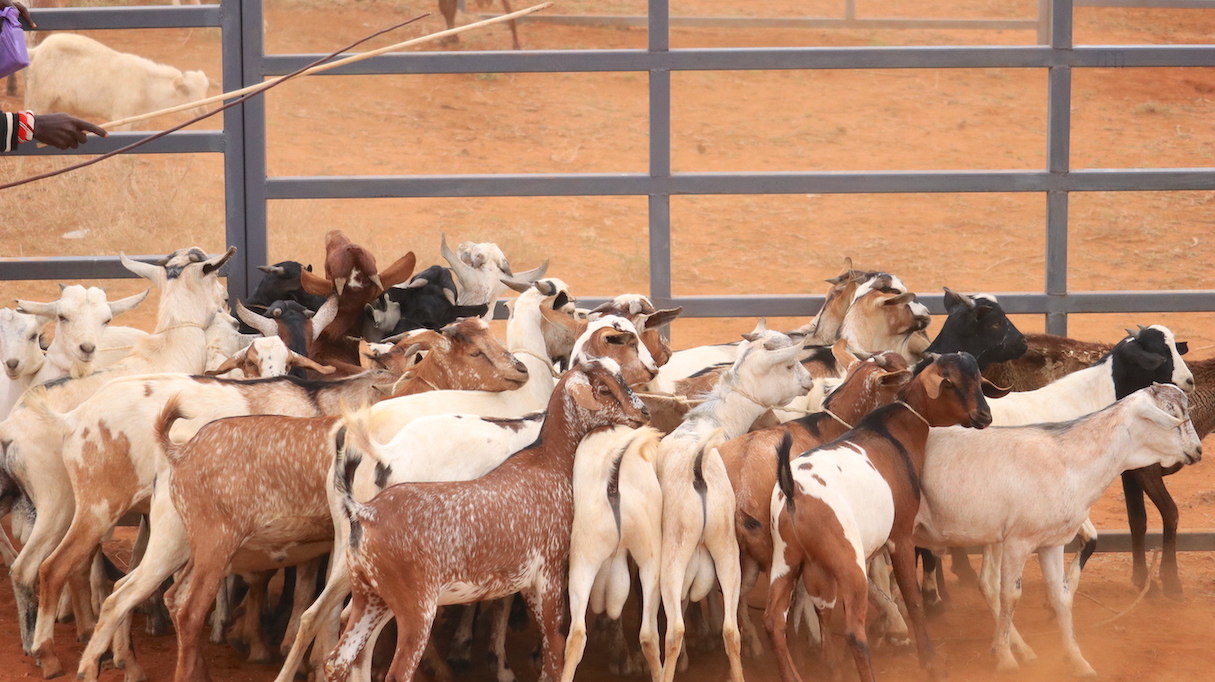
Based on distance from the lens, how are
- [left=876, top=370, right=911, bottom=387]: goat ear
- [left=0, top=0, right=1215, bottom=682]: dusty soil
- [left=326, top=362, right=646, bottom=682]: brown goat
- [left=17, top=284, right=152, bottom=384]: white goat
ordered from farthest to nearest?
[left=0, top=0, right=1215, bottom=682]: dusty soil < [left=17, top=284, right=152, bottom=384]: white goat < [left=876, top=370, right=911, bottom=387]: goat ear < [left=326, top=362, right=646, bottom=682]: brown goat

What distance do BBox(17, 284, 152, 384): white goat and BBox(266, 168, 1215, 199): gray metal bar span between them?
1.52 metres

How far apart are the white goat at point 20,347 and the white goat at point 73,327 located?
5 cm

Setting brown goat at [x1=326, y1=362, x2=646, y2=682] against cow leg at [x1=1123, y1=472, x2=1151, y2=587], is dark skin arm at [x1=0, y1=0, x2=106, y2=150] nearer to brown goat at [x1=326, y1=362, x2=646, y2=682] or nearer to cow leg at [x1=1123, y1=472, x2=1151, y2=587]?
brown goat at [x1=326, y1=362, x2=646, y2=682]

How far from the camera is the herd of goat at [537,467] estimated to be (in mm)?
5461

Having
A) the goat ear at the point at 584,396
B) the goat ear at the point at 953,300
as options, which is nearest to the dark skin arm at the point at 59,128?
the goat ear at the point at 584,396

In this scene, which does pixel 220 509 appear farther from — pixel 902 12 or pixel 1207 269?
pixel 902 12

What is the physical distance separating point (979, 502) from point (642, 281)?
12.9m

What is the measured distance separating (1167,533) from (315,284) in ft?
16.6

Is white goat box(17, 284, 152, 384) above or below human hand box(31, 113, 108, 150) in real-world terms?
below

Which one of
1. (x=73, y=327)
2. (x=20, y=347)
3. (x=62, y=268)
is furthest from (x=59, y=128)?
(x=62, y=268)

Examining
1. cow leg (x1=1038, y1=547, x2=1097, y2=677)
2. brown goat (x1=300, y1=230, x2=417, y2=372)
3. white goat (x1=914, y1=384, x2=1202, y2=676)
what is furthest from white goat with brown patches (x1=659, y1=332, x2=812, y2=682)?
brown goat (x1=300, y1=230, x2=417, y2=372)

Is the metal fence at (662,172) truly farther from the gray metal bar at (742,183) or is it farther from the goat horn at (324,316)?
the goat horn at (324,316)

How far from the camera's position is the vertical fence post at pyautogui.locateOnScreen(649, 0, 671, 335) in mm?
8141

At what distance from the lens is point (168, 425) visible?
5.86 m
